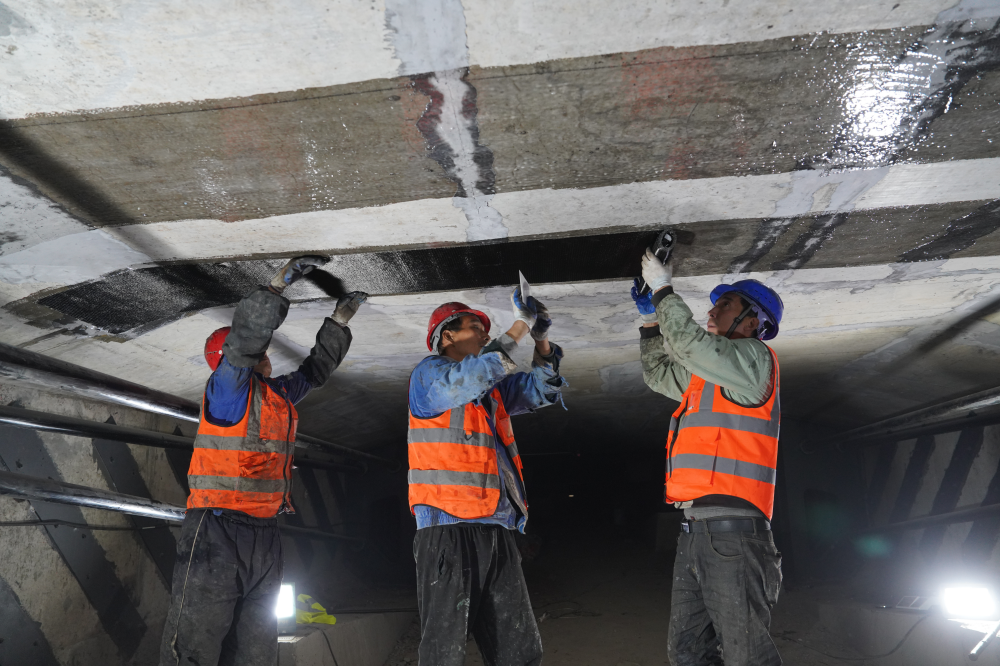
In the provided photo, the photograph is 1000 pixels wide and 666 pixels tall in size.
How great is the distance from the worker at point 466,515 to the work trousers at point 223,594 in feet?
3.06

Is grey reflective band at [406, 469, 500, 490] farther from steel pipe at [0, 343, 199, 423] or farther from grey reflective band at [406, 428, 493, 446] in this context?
steel pipe at [0, 343, 199, 423]

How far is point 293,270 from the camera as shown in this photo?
268 cm

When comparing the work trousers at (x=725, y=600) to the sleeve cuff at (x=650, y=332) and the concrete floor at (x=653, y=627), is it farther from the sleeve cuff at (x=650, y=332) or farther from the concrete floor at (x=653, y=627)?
the concrete floor at (x=653, y=627)

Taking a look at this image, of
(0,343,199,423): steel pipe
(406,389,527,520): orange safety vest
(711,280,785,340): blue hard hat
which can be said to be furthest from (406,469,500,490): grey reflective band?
(0,343,199,423): steel pipe

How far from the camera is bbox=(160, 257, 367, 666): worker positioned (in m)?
2.66

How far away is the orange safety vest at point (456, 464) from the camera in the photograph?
2451mm

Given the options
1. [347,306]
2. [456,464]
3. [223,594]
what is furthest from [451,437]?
[223,594]

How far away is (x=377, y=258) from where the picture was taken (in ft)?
8.99

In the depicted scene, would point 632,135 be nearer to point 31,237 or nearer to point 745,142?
point 745,142

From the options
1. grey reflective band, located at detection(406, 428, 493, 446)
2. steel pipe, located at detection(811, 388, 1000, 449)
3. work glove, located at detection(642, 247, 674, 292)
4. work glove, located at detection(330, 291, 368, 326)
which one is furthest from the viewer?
steel pipe, located at detection(811, 388, 1000, 449)

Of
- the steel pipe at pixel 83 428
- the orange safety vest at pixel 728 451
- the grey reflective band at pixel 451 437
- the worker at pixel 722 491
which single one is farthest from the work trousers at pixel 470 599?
the steel pipe at pixel 83 428

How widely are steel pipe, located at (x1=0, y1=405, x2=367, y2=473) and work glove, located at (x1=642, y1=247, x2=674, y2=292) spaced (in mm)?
2946

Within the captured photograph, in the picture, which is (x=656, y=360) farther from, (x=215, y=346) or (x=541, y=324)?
(x=215, y=346)

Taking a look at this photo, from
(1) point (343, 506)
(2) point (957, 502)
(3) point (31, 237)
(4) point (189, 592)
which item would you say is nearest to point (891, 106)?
(3) point (31, 237)
